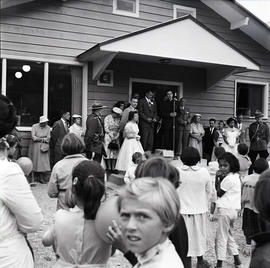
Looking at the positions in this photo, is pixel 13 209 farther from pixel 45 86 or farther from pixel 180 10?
pixel 180 10

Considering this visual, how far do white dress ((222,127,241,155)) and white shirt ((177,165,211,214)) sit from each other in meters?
7.55

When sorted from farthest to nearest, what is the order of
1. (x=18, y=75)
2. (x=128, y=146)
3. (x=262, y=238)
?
(x=18, y=75) → (x=128, y=146) → (x=262, y=238)

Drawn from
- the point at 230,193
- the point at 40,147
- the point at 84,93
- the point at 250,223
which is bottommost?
the point at 250,223

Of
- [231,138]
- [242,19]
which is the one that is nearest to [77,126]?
[231,138]

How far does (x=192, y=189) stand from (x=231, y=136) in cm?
789

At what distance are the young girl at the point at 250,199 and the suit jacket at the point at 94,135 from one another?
16.4ft

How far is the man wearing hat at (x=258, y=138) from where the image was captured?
482 inches

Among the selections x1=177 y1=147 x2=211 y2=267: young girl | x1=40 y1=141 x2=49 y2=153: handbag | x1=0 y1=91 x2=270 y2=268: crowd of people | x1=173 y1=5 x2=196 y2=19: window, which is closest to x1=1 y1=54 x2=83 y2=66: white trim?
x1=0 y1=91 x2=270 y2=268: crowd of people

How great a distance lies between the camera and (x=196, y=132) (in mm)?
11922

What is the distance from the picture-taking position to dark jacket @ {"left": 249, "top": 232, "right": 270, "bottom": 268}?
1.85m

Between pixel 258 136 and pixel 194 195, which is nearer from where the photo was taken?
pixel 194 195

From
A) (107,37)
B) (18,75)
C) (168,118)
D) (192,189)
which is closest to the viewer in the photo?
(192,189)

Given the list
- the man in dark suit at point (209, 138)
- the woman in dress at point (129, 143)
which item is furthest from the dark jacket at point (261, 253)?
the man in dark suit at point (209, 138)

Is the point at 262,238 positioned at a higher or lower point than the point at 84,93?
lower
